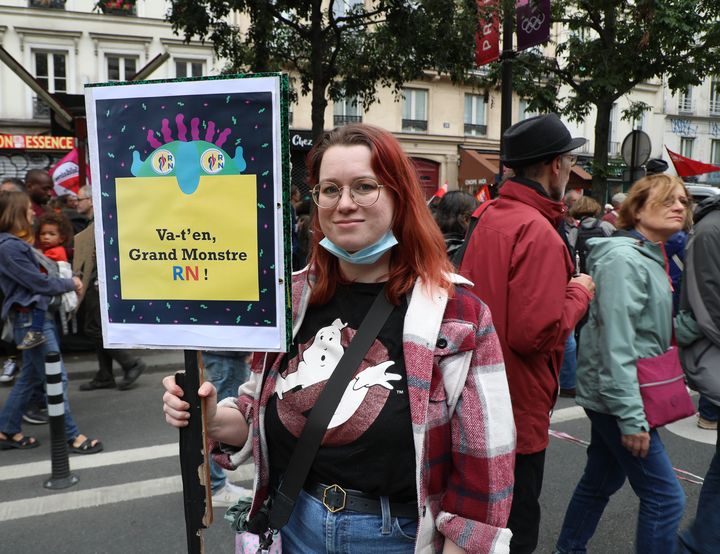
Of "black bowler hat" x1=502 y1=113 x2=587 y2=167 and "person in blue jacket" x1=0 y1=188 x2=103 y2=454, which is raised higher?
"black bowler hat" x1=502 y1=113 x2=587 y2=167

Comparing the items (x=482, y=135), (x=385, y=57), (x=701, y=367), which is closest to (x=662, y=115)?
(x=482, y=135)

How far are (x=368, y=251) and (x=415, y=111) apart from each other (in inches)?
900

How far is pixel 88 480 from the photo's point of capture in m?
4.11

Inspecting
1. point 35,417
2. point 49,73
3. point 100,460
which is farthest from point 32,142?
point 100,460

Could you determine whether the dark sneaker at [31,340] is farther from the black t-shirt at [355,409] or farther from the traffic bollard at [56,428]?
the black t-shirt at [355,409]

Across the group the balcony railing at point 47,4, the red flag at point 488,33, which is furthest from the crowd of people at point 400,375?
the balcony railing at point 47,4

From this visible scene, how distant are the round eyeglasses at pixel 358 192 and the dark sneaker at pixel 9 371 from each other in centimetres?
595

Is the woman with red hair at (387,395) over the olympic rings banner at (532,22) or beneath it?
beneath

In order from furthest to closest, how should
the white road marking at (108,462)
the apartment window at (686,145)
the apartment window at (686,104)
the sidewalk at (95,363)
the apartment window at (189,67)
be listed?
the apartment window at (686,145) → the apartment window at (686,104) → the apartment window at (189,67) → the sidewalk at (95,363) → the white road marking at (108,462)

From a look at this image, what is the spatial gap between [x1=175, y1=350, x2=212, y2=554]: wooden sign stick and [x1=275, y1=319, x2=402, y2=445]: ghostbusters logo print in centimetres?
22

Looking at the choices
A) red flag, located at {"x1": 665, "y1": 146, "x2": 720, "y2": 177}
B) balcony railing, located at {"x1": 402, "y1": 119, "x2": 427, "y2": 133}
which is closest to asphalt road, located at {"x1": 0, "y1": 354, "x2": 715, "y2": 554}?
red flag, located at {"x1": 665, "y1": 146, "x2": 720, "y2": 177}

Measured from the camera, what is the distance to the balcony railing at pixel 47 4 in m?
19.3

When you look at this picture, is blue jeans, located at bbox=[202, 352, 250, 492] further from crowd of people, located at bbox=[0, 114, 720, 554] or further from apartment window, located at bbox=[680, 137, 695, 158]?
apartment window, located at bbox=[680, 137, 695, 158]

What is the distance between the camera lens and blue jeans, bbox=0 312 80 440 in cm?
465
